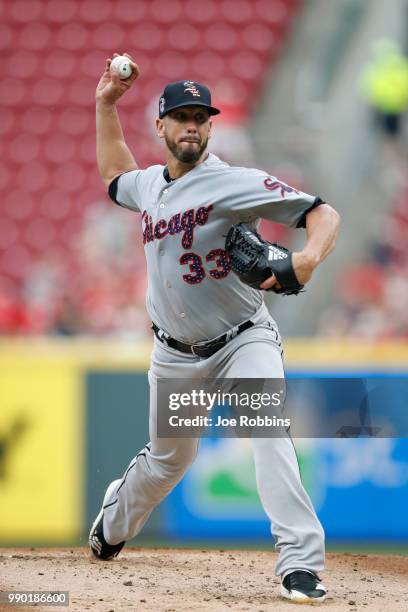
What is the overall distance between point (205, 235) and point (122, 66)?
917 mm

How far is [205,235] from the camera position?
13.0ft

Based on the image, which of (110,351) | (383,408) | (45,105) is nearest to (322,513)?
(383,408)

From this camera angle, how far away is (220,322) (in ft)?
13.4

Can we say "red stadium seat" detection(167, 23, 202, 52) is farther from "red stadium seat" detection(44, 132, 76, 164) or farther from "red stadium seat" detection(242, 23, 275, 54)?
"red stadium seat" detection(44, 132, 76, 164)

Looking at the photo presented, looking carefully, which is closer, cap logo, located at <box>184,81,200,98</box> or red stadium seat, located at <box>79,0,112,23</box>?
cap logo, located at <box>184,81,200,98</box>

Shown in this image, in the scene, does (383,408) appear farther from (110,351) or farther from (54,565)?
(54,565)

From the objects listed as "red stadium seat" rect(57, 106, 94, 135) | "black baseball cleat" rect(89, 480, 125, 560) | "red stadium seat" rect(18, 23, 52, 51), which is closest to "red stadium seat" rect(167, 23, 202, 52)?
"red stadium seat" rect(57, 106, 94, 135)

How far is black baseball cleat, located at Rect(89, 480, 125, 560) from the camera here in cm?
466

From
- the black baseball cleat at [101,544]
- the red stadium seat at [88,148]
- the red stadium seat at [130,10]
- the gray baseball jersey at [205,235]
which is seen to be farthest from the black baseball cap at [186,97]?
the red stadium seat at [130,10]

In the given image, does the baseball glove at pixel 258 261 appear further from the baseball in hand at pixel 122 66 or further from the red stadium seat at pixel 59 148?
the red stadium seat at pixel 59 148

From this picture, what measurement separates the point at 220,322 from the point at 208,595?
1.01 metres

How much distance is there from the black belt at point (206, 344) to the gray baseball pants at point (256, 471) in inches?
0.7

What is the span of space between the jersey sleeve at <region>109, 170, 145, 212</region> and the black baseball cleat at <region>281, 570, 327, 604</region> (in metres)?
1.57

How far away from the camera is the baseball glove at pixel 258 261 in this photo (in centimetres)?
369
